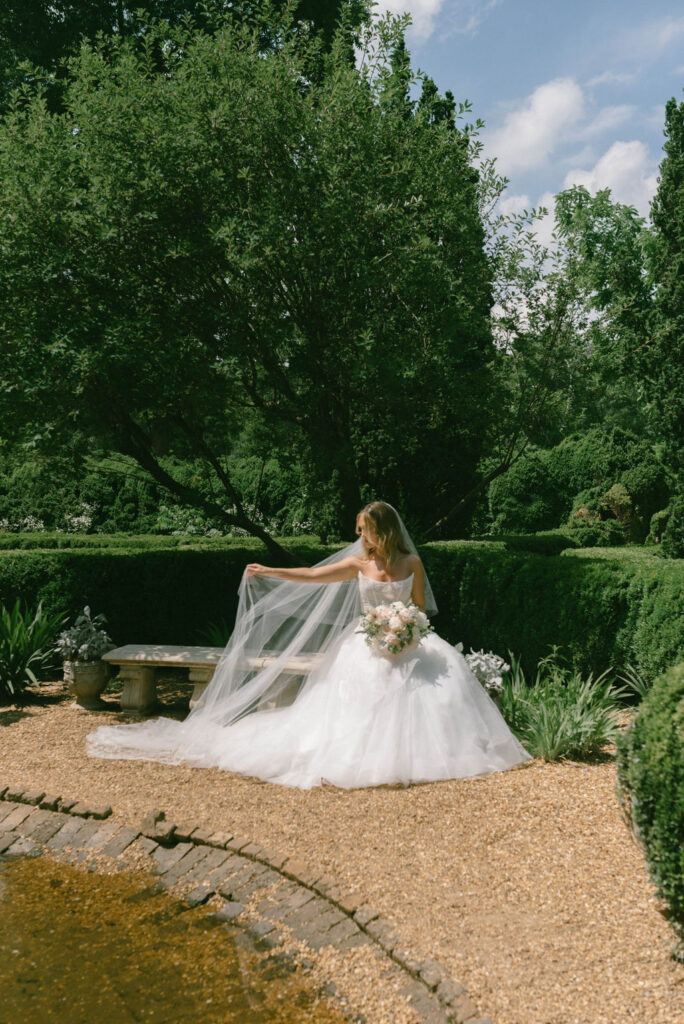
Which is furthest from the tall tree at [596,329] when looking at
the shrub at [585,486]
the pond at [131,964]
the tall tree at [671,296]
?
the pond at [131,964]

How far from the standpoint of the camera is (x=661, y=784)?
304cm

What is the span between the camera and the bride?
16.2 feet

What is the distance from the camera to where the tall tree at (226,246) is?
257 inches

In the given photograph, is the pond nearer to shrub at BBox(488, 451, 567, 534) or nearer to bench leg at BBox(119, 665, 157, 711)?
bench leg at BBox(119, 665, 157, 711)

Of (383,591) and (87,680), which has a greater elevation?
(383,591)

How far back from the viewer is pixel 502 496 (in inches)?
645

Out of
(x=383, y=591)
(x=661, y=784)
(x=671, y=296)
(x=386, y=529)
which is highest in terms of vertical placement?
(x=671, y=296)

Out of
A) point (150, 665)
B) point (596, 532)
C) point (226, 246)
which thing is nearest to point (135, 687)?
point (150, 665)

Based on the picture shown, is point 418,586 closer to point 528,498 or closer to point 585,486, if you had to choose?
point 585,486

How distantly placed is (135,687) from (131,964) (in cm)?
361

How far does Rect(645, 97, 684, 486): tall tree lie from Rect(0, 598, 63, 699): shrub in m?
8.68

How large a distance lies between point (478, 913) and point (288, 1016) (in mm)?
892

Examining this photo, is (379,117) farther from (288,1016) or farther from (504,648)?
(288,1016)

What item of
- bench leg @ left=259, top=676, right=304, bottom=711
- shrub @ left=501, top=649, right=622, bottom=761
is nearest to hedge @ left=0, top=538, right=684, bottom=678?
shrub @ left=501, top=649, right=622, bottom=761
